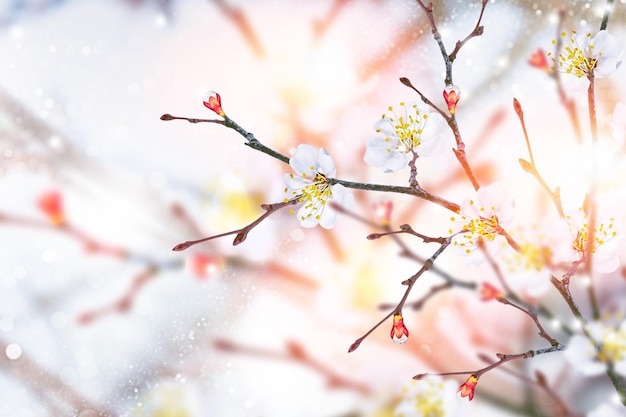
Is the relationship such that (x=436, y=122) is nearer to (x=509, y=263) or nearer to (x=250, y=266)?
(x=509, y=263)

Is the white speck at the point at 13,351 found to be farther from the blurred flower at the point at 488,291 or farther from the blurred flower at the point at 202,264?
the blurred flower at the point at 488,291

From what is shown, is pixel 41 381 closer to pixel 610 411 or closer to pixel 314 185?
pixel 314 185

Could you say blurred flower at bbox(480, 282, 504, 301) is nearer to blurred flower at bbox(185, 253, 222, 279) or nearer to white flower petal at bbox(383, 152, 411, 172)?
white flower petal at bbox(383, 152, 411, 172)

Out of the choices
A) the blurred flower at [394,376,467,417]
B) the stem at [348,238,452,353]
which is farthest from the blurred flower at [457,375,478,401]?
the blurred flower at [394,376,467,417]

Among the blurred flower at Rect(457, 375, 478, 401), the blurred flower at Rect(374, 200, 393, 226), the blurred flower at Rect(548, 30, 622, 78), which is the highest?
the blurred flower at Rect(374, 200, 393, 226)

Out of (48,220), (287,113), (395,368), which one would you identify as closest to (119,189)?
(48,220)

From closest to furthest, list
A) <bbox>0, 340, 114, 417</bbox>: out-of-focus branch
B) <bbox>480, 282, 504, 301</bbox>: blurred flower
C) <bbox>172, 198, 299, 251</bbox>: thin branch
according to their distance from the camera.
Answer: <bbox>172, 198, 299, 251</bbox>: thin branch
<bbox>480, 282, 504, 301</bbox>: blurred flower
<bbox>0, 340, 114, 417</bbox>: out-of-focus branch

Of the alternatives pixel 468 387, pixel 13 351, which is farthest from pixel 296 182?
pixel 13 351
